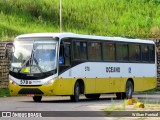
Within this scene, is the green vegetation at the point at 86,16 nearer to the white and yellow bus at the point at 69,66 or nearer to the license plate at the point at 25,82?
the white and yellow bus at the point at 69,66

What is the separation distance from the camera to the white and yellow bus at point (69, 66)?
1005 inches

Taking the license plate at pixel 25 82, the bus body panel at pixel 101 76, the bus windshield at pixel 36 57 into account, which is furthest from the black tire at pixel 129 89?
the license plate at pixel 25 82

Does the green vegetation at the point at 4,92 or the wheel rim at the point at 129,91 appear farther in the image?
the green vegetation at the point at 4,92

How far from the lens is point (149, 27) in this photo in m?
67.4

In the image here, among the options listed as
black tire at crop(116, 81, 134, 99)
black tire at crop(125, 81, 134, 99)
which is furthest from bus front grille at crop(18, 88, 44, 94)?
black tire at crop(125, 81, 134, 99)

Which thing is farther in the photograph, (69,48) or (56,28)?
(56,28)

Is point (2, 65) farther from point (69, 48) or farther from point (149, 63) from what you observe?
point (69, 48)

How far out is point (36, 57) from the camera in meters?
25.6

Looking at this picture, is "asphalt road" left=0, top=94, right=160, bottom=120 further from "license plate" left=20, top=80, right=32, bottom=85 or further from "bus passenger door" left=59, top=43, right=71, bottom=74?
"bus passenger door" left=59, top=43, right=71, bottom=74

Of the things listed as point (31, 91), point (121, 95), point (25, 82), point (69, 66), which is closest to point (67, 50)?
point (69, 66)

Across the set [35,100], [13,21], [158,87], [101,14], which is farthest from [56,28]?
[35,100]

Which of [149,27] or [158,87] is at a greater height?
[149,27]

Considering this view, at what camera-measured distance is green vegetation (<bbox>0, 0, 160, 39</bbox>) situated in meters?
65.6

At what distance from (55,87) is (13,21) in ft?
135
